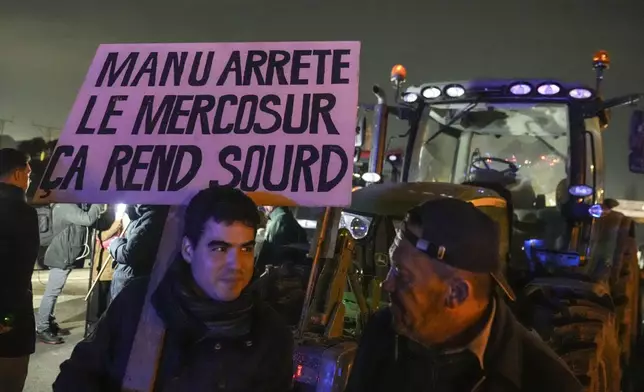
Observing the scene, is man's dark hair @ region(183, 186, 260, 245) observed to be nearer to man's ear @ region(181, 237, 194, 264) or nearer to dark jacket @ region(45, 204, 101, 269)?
man's ear @ region(181, 237, 194, 264)

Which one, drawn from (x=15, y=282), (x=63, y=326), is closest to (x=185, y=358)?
(x=15, y=282)

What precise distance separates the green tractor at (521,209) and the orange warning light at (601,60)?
0.04ft

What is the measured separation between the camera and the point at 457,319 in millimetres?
1598

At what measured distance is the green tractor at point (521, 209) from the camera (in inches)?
154

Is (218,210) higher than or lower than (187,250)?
higher

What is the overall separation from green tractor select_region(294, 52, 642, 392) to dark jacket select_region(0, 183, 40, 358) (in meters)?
1.57

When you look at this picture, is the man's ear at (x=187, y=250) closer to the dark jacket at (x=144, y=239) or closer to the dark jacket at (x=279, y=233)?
the dark jacket at (x=144, y=239)

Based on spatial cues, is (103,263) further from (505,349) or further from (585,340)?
(505,349)

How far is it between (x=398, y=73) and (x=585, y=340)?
285 centimetres

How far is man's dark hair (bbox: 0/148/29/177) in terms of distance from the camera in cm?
358

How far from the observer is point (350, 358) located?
283cm

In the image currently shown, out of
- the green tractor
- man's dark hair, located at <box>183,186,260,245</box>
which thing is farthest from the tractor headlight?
man's dark hair, located at <box>183,186,260,245</box>

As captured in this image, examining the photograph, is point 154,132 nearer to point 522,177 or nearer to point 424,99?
point 424,99

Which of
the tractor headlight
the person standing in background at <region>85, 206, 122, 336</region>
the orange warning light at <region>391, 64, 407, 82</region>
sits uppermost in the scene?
the orange warning light at <region>391, 64, 407, 82</region>
